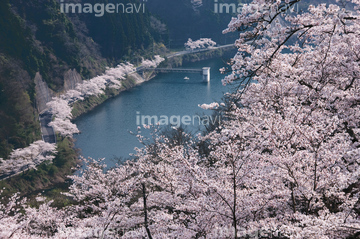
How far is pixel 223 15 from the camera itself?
78.2 m

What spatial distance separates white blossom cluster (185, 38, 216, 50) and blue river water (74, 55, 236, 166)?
1794cm

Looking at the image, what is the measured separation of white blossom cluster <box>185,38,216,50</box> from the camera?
68.2 metres

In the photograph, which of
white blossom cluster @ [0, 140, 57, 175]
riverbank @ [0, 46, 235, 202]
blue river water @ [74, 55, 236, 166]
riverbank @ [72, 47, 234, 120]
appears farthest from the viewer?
riverbank @ [72, 47, 234, 120]

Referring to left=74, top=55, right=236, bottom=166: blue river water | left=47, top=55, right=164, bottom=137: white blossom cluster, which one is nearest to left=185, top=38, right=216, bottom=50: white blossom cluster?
left=47, top=55, right=164, bottom=137: white blossom cluster

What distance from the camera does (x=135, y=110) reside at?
121 feet

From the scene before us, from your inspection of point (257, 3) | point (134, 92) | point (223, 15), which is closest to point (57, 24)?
point (134, 92)

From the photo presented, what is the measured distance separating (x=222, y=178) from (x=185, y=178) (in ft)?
2.44

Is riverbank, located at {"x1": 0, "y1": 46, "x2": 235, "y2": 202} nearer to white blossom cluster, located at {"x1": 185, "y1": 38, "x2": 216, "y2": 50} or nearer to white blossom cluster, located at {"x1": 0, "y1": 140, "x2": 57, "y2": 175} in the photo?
white blossom cluster, located at {"x1": 0, "y1": 140, "x2": 57, "y2": 175}

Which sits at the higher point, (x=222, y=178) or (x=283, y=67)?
(x=283, y=67)

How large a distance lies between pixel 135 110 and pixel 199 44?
36.9 m

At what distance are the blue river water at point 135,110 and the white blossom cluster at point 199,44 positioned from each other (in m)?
17.9

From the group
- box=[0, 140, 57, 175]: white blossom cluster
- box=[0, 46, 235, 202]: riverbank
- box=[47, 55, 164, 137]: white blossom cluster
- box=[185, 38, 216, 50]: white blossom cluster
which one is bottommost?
box=[0, 46, 235, 202]: riverbank

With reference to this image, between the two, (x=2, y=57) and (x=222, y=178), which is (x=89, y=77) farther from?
(x=222, y=178)

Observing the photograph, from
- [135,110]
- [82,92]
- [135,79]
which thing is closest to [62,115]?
[135,110]
